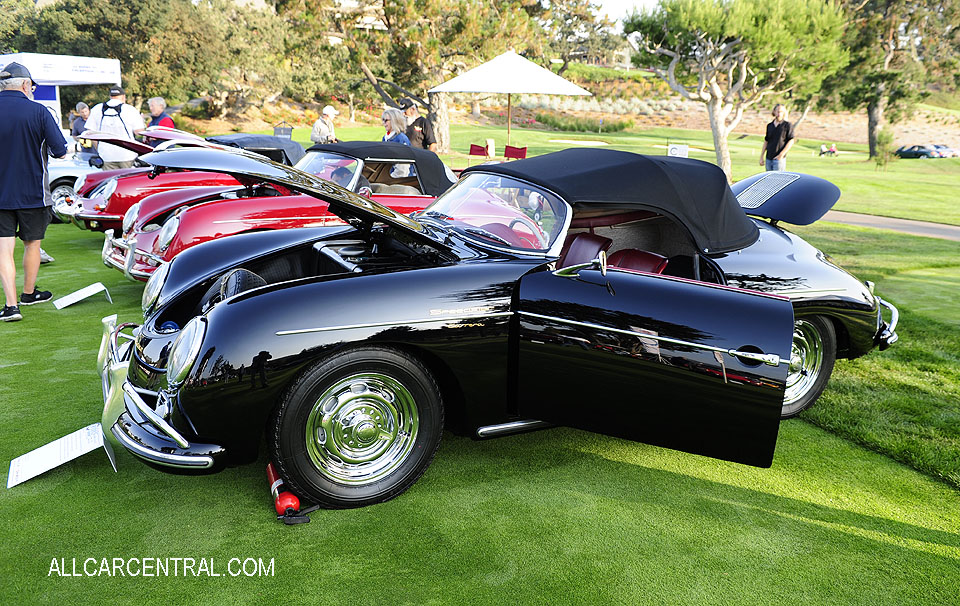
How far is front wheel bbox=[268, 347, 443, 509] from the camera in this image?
9.38 ft

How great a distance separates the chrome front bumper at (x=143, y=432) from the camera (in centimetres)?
276

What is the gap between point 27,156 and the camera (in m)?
5.64

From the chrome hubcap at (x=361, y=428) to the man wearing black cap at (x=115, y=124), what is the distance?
892 centimetres

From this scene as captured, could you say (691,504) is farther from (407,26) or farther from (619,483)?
(407,26)

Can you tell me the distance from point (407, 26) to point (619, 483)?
78.5ft

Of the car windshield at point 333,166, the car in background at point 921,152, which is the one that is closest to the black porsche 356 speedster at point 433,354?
the car windshield at point 333,166

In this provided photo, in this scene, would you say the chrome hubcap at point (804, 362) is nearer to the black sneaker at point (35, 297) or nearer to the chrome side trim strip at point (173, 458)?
the chrome side trim strip at point (173, 458)

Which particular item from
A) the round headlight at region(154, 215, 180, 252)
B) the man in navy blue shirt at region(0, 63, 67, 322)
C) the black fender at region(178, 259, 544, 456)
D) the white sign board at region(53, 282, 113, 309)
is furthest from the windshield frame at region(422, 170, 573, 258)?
the white sign board at region(53, 282, 113, 309)

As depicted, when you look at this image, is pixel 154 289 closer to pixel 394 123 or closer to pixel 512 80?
pixel 394 123

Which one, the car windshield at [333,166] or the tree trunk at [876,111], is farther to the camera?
the tree trunk at [876,111]

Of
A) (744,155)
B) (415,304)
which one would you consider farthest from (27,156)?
(744,155)

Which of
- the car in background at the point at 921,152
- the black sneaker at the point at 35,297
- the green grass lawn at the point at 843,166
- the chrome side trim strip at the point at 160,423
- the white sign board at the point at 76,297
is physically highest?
the chrome side trim strip at the point at 160,423

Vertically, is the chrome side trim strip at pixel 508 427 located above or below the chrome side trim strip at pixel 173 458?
below

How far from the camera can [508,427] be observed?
328cm
